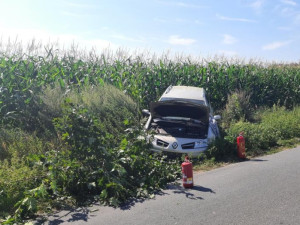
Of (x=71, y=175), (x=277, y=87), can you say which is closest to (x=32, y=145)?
(x=71, y=175)

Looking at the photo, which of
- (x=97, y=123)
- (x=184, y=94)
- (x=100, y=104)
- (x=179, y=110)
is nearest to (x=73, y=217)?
(x=97, y=123)

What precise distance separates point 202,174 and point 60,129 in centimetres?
345

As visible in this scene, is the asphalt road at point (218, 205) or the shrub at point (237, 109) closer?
the asphalt road at point (218, 205)

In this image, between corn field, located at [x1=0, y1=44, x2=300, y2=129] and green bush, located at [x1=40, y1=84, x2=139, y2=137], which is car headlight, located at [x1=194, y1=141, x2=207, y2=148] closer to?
green bush, located at [x1=40, y1=84, x2=139, y2=137]

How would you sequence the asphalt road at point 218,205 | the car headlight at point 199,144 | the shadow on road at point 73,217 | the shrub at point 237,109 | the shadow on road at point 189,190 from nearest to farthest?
the asphalt road at point 218,205 < the shadow on road at point 73,217 < the shadow on road at point 189,190 < the car headlight at point 199,144 < the shrub at point 237,109

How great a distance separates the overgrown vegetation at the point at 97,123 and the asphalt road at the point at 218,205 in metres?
0.49

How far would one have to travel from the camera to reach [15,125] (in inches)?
399

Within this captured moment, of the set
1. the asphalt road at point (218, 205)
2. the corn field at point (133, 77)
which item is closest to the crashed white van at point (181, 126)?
the asphalt road at point (218, 205)

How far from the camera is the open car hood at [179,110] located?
10367 mm

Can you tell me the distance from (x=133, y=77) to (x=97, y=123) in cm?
782

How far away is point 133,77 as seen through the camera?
598 inches

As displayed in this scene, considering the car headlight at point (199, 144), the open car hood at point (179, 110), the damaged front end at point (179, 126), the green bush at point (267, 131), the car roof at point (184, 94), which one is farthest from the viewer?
the car roof at point (184, 94)

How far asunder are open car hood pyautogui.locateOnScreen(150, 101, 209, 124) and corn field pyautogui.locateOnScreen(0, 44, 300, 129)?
3223mm

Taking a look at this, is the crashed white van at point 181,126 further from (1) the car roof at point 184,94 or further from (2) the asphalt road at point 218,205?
(2) the asphalt road at point 218,205
